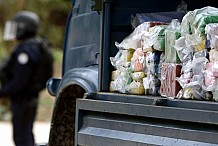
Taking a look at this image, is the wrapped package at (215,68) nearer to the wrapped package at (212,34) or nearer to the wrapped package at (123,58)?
the wrapped package at (212,34)

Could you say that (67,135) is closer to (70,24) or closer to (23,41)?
(70,24)

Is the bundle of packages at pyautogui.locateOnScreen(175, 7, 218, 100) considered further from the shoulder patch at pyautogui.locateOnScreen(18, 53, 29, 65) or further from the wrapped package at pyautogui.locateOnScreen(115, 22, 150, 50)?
the shoulder patch at pyautogui.locateOnScreen(18, 53, 29, 65)

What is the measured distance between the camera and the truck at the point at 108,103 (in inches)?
143

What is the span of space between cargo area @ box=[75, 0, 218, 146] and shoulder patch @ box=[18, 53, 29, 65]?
3517 mm

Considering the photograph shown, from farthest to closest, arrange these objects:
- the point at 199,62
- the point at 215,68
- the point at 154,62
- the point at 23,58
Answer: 1. the point at 23,58
2. the point at 154,62
3. the point at 199,62
4. the point at 215,68

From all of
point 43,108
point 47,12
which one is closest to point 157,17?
point 43,108

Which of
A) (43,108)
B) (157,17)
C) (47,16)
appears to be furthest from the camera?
(47,16)

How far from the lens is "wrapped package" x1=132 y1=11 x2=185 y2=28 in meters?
4.52

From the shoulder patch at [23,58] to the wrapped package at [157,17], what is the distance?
3.65m

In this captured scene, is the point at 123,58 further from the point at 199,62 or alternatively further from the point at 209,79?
the point at 209,79

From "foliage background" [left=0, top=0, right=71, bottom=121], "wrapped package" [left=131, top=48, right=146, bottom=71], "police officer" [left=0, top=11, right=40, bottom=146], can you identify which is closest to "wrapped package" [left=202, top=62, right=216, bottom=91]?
"wrapped package" [left=131, top=48, right=146, bottom=71]

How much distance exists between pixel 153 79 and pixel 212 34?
58 cm

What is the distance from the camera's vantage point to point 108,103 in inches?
166

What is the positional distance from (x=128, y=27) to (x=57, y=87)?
1.04 m
